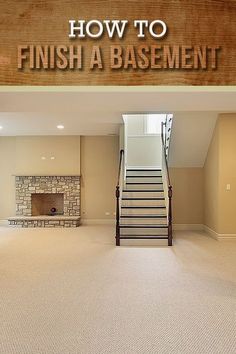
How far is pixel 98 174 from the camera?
1070 centimetres

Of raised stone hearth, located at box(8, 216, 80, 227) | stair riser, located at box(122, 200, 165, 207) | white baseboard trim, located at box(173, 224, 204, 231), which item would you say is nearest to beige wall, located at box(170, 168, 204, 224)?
white baseboard trim, located at box(173, 224, 204, 231)

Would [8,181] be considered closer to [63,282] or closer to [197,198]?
[197,198]

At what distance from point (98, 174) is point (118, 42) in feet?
25.8

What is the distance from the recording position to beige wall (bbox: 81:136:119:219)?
1064cm

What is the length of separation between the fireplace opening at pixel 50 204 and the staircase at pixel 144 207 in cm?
280

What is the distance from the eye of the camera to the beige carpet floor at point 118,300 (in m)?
2.80

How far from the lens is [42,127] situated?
9570 millimetres

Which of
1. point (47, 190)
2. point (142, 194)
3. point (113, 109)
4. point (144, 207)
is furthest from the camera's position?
point (47, 190)

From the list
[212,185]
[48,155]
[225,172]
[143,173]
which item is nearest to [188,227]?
[212,185]

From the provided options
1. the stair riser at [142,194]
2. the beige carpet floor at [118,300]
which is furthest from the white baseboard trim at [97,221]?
the beige carpet floor at [118,300]

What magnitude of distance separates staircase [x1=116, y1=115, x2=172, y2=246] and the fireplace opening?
280 cm

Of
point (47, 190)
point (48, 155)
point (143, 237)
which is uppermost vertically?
point (48, 155)

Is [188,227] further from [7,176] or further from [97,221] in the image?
[7,176]

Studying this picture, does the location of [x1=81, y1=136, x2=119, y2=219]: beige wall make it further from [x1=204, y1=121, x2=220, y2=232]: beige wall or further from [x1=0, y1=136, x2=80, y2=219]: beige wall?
[x1=204, y1=121, x2=220, y2=232]: beige wall
